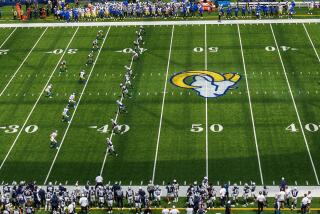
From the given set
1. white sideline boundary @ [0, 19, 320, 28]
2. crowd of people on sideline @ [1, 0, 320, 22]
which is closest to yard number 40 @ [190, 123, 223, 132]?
white sideline boundary @ [0, 19, 320, 28]

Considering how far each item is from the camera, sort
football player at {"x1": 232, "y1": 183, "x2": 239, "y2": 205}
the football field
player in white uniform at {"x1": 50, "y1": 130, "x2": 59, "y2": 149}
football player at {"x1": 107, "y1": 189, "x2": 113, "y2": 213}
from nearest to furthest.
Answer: football player at {"x1": 107, "y1": 189, "x2": 113, "y2": 213}
football player at {"x1": 232, "y1": 183, "x2": 239, "y2": 205}
the football field
player in white uniform at {"x1": 50, "y1": 130, "x2": 59, "y2": 149}

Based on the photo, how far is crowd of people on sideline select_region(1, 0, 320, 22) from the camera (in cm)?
6075

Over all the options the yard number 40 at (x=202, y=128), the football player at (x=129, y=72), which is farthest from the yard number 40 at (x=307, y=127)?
the football player at (x=129, y=72)

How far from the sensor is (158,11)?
61.3 m

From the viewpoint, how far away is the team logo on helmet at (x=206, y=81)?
45562 millimetres

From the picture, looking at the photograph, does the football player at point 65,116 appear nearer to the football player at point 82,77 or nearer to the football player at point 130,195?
the football player at point 82,77

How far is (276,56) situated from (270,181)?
17.5m

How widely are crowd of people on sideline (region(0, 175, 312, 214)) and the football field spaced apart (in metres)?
2.53

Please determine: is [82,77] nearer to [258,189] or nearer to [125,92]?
[125,92]

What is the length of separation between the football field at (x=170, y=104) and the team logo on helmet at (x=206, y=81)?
0.07 meters

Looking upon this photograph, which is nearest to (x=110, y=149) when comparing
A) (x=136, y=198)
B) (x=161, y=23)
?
(x=136, y=198)

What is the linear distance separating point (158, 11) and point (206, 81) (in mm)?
15873

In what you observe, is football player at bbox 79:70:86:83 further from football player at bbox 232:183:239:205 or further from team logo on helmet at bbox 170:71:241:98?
football player at bbox 232:183:239:205

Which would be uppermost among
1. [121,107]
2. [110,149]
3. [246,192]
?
[246,192]
